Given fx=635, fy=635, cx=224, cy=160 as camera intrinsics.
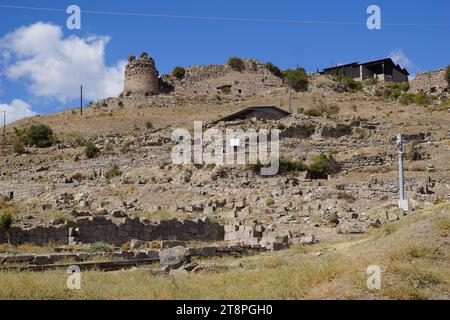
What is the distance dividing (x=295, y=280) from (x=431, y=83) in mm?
51872

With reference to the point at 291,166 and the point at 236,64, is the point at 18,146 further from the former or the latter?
the point at 236,64

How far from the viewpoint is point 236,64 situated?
63312 mm

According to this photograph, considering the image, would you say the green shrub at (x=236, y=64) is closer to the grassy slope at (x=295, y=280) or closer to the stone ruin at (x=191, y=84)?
the stone ruin at (x=191, y=84)

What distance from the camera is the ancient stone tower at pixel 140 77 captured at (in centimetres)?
5688

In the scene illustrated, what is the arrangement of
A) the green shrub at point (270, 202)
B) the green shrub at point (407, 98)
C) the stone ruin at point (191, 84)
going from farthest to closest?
1. the stone ruin at point (191, 84)
2. the green shrub at point (407, 98)
3. the green shrub at point (270, 202)

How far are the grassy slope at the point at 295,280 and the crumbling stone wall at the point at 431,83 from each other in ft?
157

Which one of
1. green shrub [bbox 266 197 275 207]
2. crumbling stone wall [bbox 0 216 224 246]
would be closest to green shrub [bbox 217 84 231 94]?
green shrub [bbox 266 197 275 207]

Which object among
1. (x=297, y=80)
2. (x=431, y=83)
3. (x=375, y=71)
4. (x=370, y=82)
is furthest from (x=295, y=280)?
(x=375, y=71)

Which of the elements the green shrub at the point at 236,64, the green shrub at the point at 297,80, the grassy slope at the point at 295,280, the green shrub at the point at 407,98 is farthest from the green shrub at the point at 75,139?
the grassy slope at the point at 295,280

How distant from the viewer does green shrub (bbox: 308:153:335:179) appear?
29.1 meters

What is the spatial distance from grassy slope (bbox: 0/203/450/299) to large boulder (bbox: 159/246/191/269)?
760 mm

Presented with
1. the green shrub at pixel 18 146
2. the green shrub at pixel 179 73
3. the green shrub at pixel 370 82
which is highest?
the green shrub at pixel 179 73
